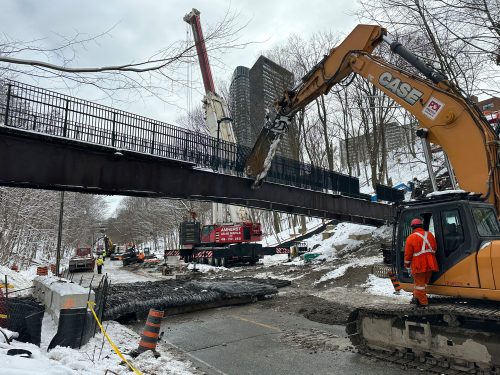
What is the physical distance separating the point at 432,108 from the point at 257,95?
3076cm

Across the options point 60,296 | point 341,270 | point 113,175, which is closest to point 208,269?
point 341,270

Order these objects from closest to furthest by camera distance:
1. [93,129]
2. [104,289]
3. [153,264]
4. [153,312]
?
[153,312] → [104,289] → [93,129] → [153,264]

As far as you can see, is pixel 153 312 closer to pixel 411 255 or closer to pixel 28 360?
pixel 28 360

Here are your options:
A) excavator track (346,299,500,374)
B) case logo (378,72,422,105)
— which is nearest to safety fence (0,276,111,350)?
excavator track (346,299,500,374)

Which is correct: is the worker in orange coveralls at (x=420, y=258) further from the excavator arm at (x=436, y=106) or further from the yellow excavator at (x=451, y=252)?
the excavator arm at (x=436, y=106)

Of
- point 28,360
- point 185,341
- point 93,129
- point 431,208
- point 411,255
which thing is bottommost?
point 185,341

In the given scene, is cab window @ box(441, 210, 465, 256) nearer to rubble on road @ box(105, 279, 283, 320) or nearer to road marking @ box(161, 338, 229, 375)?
road marking @ box(161, 338, 229, 375)

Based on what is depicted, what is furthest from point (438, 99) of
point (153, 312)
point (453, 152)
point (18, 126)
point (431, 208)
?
point (18, 126)

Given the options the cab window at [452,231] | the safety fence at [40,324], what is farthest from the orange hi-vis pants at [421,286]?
the safety fence at [40,324]

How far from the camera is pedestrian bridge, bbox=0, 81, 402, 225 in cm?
1085

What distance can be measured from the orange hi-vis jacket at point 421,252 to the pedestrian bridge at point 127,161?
9.27 meters

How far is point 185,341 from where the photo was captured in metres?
9.09

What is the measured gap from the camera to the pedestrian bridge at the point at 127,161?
10.9 meters

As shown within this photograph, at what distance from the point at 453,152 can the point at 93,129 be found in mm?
10167
